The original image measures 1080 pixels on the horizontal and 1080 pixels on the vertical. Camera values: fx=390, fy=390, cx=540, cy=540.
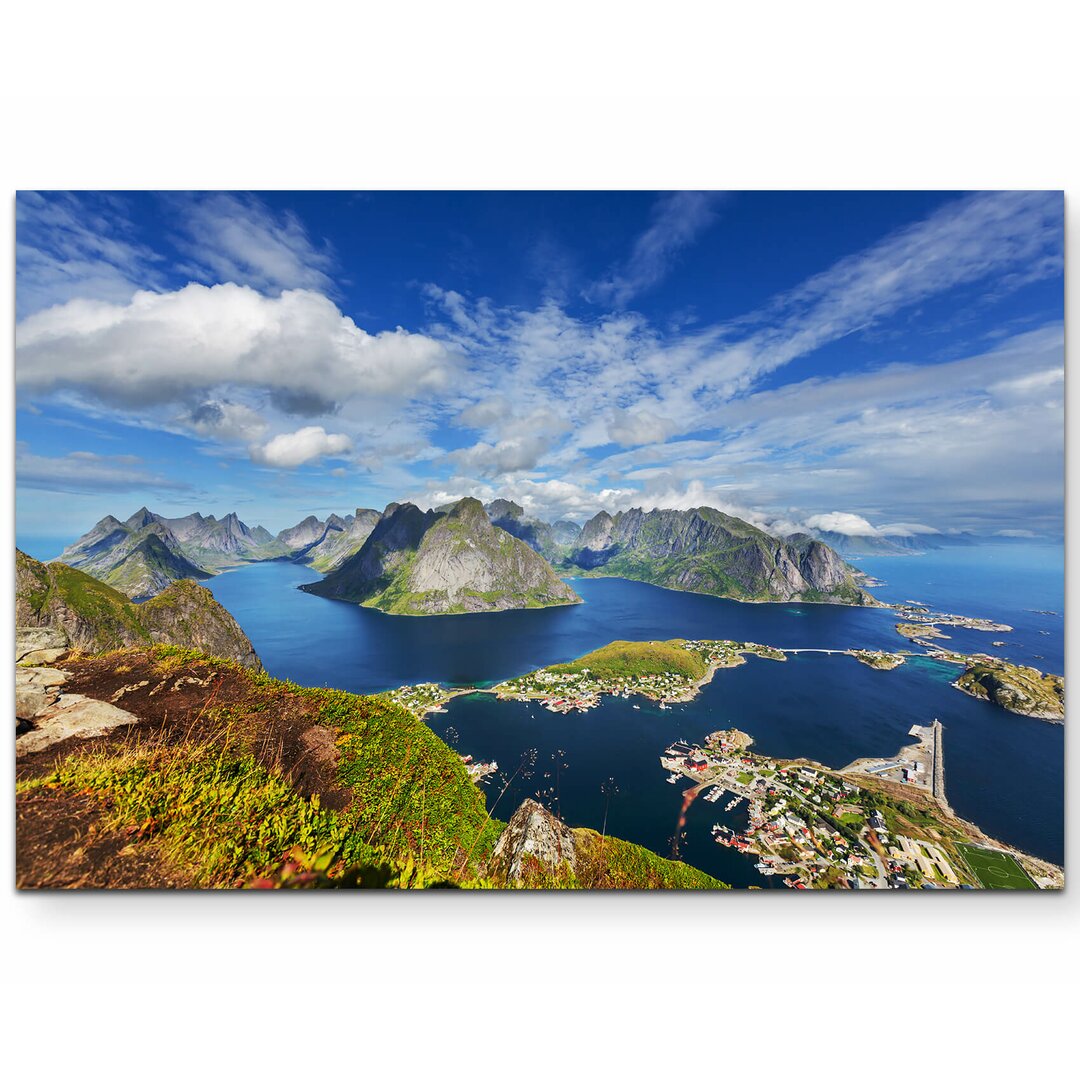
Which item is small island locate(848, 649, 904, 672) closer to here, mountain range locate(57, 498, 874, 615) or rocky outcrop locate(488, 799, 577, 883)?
rocky outcrop locate(488, 799, 577, 883)

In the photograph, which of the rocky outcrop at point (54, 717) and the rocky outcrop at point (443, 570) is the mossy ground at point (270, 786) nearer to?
the rocky outcrop at point (54, 717)

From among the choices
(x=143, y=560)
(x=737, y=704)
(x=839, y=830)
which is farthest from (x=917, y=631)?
(x=143, y=560)

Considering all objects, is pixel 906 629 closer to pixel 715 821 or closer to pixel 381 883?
pixel 715 821

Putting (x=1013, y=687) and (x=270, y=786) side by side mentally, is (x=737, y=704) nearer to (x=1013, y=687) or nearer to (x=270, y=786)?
(x=1013, y=687)

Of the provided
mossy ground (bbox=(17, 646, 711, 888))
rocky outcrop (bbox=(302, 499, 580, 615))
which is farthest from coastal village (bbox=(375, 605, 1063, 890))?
rocky outcrop (bbox=(302, 499, 580, 615))

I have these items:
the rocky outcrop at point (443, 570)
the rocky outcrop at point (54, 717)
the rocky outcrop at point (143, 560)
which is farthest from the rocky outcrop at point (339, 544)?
the rocky outcrop at point (54, 717)

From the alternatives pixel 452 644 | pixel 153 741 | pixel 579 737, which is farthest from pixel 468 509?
pixel 153 741
